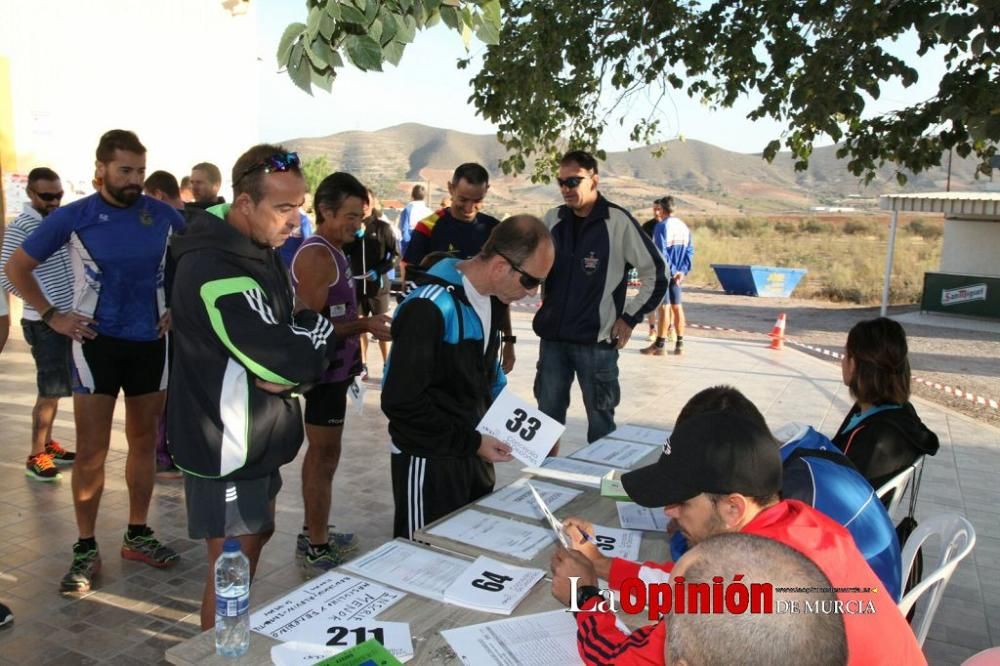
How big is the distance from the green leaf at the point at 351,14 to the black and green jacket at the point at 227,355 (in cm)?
89

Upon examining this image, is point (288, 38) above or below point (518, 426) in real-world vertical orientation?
above

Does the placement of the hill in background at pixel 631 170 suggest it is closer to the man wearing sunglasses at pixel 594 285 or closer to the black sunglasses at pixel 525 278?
the man wearing sunglasses at pixel 594 285

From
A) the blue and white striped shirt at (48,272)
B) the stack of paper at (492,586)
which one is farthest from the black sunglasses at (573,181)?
the stack of paper at (492,586)

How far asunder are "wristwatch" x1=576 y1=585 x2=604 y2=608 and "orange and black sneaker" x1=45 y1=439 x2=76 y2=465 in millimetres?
4765

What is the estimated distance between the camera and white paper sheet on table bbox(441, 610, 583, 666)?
1.81 meters

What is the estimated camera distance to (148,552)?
405 cm

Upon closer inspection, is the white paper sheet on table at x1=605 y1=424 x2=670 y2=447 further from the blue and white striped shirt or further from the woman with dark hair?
the blue and white striped shirt

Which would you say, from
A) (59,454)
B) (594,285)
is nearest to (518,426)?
(594,285)

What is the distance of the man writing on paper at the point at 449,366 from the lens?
2729mm

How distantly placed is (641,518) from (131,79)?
37.6 feet

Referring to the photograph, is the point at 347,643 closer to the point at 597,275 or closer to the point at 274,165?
the point at 274,165

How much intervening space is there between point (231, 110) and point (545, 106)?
9.78 m

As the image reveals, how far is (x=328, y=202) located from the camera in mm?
3838

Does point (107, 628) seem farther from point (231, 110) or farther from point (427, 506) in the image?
point (231, 110)
